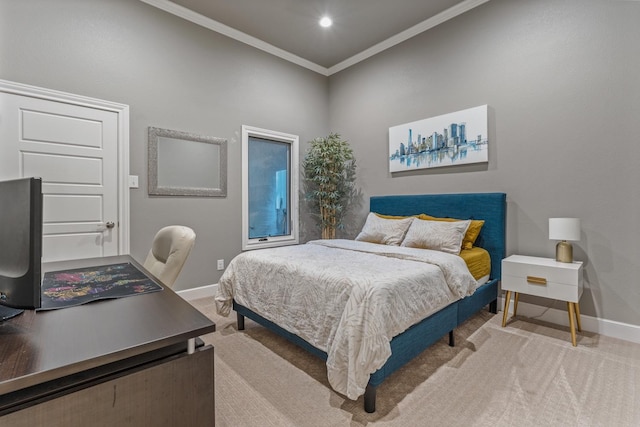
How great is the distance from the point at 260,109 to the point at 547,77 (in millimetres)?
3293

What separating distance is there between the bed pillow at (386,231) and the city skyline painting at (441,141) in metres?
0.83

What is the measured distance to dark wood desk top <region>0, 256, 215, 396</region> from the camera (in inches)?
24.8

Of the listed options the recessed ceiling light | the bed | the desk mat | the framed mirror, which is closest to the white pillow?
the bed

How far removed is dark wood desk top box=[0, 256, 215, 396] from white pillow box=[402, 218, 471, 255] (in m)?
2.50

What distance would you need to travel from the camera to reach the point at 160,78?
3.30 meters

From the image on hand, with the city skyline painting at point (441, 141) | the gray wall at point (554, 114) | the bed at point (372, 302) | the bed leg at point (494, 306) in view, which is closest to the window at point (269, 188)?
the bed at point (372, 302)

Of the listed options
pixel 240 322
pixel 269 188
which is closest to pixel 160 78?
pixel 269 188

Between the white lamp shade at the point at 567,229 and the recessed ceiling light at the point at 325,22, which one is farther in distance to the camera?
the recessed ceiling light at the point at 325,22

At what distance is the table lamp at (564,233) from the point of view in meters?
2.50

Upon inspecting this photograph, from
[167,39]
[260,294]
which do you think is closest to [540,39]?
[260,294]

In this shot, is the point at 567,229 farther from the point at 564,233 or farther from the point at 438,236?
the point at 438,236

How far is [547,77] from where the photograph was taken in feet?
9.41

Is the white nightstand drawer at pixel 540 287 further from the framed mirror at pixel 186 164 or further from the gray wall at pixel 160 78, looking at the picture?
the framed mirror at pixel 186 164

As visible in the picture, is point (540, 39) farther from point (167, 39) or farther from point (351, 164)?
point (167, 39)
